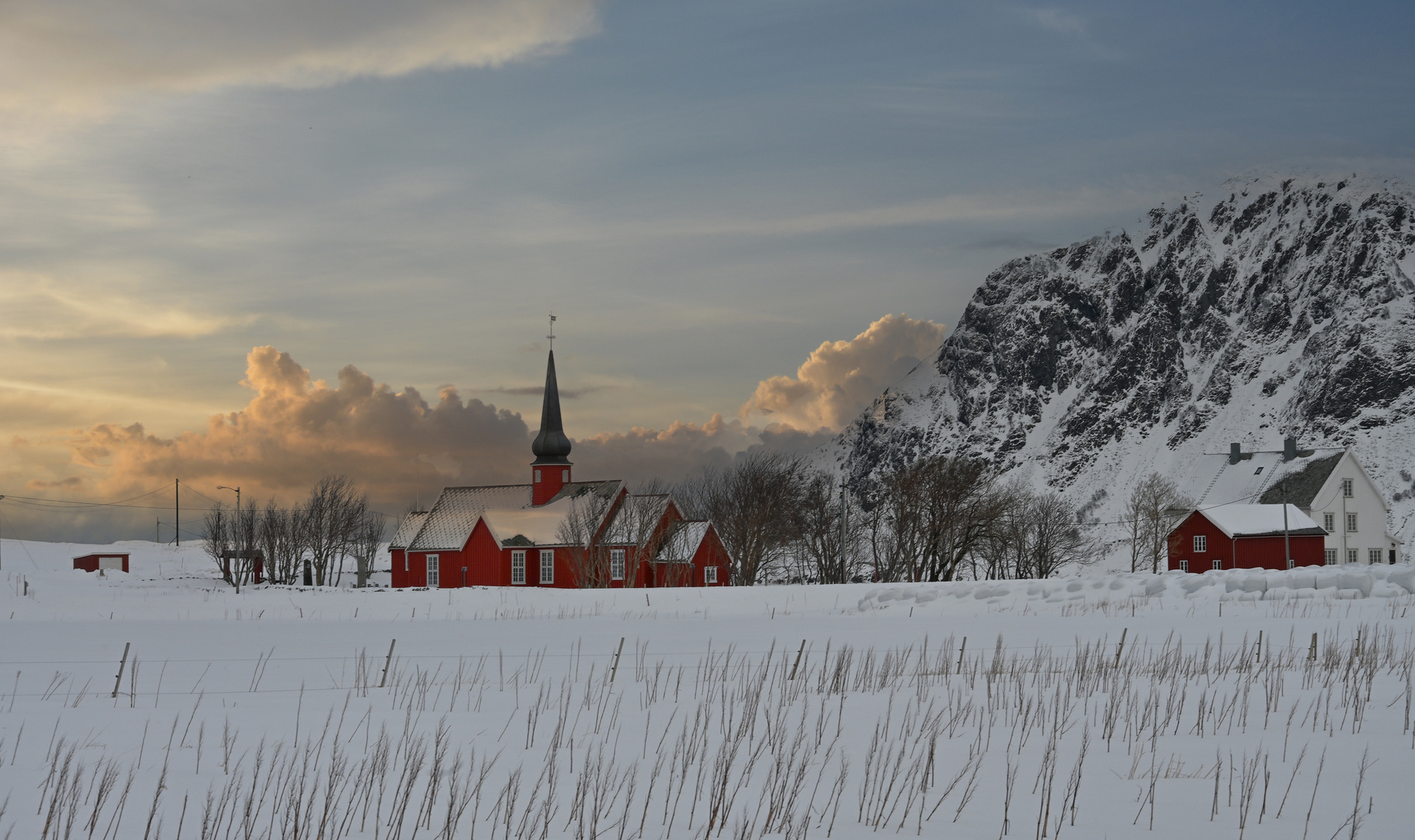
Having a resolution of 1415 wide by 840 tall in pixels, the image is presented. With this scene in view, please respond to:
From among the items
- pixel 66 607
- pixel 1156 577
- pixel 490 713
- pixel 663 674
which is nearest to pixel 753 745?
pixel 490 713

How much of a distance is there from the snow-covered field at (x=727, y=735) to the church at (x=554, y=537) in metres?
31.2

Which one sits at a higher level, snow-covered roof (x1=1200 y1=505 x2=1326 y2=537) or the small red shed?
snow-covered roof (x1=1200 y1=505 x2=1326 y2=537)

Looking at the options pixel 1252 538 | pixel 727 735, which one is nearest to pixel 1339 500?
pixel 1252 538

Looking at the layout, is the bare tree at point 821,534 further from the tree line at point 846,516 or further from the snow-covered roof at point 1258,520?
the snow-covered roof at point 1258,520

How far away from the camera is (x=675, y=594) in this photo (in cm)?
4066

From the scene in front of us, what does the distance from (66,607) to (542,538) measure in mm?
29031

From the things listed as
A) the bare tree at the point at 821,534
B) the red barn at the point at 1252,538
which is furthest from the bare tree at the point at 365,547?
the red barn at the point at 1252,538

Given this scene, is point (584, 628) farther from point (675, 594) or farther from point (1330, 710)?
point (1330, 710)

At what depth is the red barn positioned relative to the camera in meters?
73.6

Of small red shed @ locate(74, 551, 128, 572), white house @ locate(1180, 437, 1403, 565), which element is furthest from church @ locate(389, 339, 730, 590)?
white house @ locate(1180, 437, 1403, 565)

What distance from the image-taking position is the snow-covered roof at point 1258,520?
73625 millimetres

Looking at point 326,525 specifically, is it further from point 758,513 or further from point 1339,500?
point 1339,500

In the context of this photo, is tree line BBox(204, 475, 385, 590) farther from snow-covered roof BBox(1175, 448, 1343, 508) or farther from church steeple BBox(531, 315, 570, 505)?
snow-covered roof BBox(1175, 448, 1343, 508)

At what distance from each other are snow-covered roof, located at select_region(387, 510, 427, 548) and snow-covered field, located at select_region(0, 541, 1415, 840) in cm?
3983
